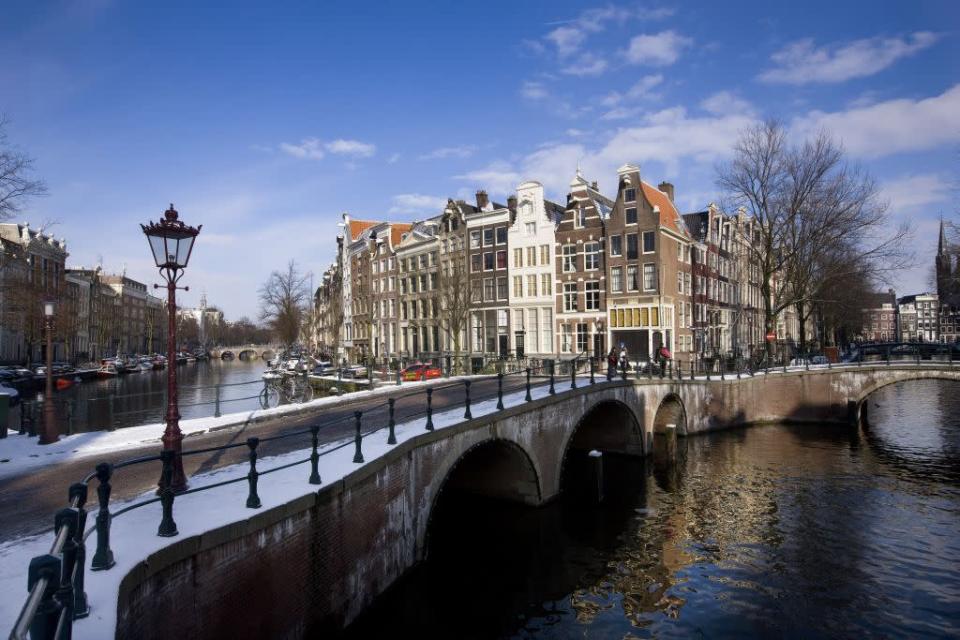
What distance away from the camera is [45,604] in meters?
3.04

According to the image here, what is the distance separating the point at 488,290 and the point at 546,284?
512cm

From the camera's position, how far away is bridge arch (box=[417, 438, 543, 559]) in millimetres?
17234

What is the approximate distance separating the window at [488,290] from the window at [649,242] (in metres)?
12.4

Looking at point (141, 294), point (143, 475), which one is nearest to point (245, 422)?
point (143, 475)

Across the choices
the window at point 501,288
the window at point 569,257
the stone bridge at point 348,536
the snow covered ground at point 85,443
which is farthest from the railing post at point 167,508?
the window at point 501,288

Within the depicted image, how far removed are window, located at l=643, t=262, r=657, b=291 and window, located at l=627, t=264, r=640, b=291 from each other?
25.7 inches

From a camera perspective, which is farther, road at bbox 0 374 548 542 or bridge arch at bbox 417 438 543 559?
bridge arch at bbox 417 438 543 559

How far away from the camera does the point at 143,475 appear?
374 inches

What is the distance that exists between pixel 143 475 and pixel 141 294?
123540 mm

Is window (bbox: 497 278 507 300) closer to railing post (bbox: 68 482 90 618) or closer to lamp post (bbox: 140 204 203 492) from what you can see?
lamp post (bbox: 140 204 203 492)

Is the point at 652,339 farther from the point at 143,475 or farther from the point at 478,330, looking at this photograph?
the point at 143,475

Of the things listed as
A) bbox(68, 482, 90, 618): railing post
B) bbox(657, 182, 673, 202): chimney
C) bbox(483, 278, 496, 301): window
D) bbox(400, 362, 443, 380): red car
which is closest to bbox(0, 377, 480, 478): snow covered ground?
bbox(68, 482, 90, 618): railing post

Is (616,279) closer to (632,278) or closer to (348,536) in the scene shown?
(632,278)

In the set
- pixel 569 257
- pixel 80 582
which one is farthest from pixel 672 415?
pixel 80 582
